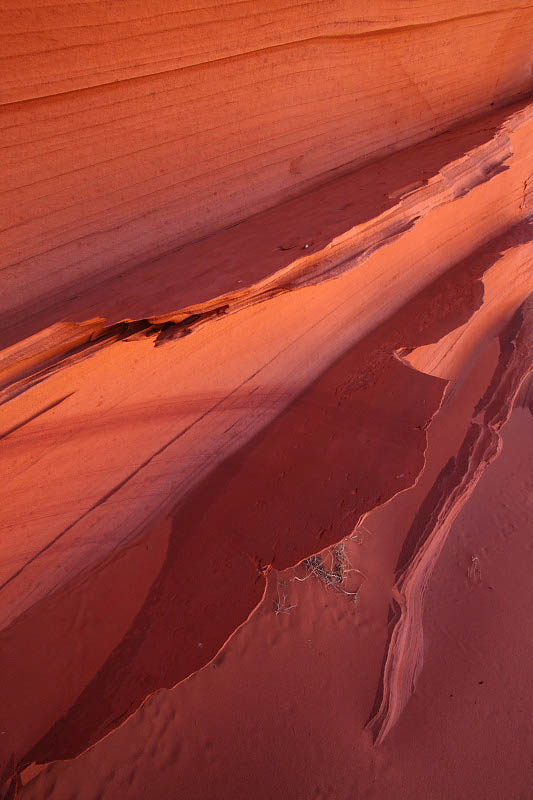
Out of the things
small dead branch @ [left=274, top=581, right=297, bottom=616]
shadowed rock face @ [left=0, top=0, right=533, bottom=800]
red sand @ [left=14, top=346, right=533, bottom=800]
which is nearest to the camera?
shadowed rock face @ [left=0, top=0, right=533, bottom=800]

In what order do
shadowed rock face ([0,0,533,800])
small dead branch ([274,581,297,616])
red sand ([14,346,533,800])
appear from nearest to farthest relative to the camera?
1. shadowed rock face ([0,0,533,800])
2. red sand ([14,346,533,800])
3. small dead branch ([274,581,297,616])

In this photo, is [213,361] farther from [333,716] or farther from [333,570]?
[333,716]

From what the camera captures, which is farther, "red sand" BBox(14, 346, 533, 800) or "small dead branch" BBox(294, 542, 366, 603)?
"small dead branch" BBox(294, 542, 366, 603)

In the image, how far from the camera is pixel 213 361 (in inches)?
81.7

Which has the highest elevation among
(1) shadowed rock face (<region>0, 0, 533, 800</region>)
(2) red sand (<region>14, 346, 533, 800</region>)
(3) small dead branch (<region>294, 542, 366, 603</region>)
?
(1) shadowed rock face (<region>0, 0, 533, 800</region>)

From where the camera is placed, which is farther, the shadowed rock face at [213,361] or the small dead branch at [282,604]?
the small dead branch at [282,604]

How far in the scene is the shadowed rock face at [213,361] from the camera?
171cm

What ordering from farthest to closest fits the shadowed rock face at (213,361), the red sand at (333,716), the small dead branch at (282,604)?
the small dead branch at (282,604) < the red sand at (333,716) < the shadowed rock face at (213,361)

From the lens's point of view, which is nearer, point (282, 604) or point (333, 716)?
point (333, 716)

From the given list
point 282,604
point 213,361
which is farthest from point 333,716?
point 213,361

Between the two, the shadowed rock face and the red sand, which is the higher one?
the shadowed rock face

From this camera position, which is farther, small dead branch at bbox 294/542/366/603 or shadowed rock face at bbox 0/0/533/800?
small dead branch at bbox 294/542/366/603

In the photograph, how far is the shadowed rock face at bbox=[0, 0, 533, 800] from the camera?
67.2 inches

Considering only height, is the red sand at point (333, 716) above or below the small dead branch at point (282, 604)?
below
